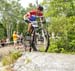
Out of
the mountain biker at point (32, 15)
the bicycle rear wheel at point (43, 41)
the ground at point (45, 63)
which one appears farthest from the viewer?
the bicycle rear wheel at point (43, 41)

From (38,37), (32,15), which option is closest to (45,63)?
(32,15)

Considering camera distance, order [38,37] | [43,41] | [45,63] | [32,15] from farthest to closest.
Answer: [38,37], [43,41], [32,15], [45,63]

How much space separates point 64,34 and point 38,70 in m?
6.03

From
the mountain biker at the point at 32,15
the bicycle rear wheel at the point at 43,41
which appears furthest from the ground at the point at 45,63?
the mountain biker at the point at 32,15

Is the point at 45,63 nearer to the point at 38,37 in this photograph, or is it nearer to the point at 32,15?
the point at 32,15

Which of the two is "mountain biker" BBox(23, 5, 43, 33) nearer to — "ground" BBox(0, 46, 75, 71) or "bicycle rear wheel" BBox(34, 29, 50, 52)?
"bicycle rear wheel" BBox(34, 29, 50, 52)

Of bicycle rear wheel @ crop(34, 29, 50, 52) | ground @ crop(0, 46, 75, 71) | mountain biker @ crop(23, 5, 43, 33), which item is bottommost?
ground @ crop(0, 46, 75, 71)

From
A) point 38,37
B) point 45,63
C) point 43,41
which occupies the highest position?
point 38,37

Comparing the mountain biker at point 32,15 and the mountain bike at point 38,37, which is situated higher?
the mountain biker at point 32,15

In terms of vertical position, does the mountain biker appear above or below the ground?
above

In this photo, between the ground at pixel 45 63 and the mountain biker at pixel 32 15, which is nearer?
the ground at pixel 45 63

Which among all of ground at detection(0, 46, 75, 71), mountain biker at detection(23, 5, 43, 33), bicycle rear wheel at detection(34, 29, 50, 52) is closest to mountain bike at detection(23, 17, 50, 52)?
bicycle rear wheel at detection(34, 29, 50, 52)

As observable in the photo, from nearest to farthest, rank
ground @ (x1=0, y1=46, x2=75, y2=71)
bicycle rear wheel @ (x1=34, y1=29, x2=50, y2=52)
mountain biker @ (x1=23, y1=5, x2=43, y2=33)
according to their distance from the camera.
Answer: ground @ (x1=0, y1=46, x2=75, y2=71)
mountain biker @ (x1=23, y1=5, x2=43, y2=33)
bicycle rear wheel @ (x1=34, y1=29, x2=50, y2=52)

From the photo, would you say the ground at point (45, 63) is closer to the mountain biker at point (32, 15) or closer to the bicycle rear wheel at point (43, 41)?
the bicycle rear wheel at point (43, 41)
